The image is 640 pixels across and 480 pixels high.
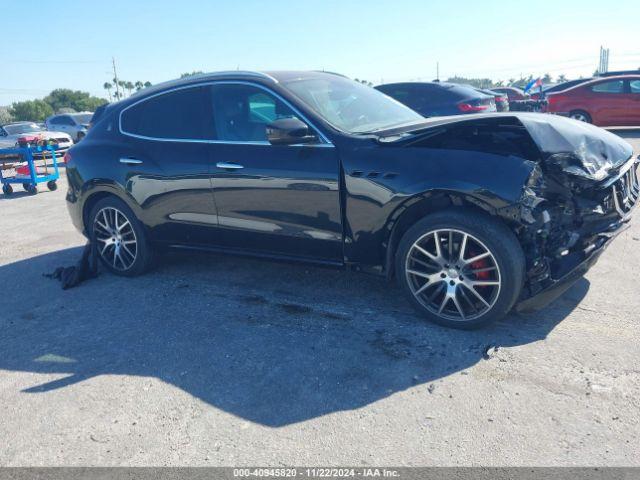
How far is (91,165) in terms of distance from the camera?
5.52 meters

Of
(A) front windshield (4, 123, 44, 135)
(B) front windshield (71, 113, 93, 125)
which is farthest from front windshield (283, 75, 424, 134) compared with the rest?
(B) front windshield (71, 113, 93, 125)

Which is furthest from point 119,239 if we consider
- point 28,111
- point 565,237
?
point 28,111

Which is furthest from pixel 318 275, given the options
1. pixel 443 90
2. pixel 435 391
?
pixel 443 90

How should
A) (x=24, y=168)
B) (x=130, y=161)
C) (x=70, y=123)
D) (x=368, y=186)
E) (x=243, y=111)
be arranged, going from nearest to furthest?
1. (x=368, y=186)
2. (x=243, y=111)
3. (x=130, y=161)
4. (x=24, y=168)
5. (x=70, y=123)

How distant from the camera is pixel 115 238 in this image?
5.57 meters

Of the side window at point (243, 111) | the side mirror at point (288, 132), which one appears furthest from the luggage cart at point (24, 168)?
the side mirror at point (288, 132)

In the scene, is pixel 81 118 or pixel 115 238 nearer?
pixel 115 238

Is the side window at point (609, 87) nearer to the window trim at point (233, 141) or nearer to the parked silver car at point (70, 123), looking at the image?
the window trim at point (233, 141)

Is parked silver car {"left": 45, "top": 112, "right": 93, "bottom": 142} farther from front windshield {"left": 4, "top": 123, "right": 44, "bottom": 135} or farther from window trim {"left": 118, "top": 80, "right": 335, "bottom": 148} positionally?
window trim {"left": 118, "top": 80, "right": 335, "bottom": 148}

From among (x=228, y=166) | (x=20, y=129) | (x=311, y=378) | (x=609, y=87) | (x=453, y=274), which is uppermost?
(x=20, y=129)

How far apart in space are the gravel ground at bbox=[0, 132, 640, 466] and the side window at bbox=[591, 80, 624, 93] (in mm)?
12791

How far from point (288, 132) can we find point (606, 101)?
14.7 m

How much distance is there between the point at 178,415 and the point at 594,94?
16.3 meters

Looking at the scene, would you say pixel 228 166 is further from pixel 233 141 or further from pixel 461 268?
pixel 461 268
